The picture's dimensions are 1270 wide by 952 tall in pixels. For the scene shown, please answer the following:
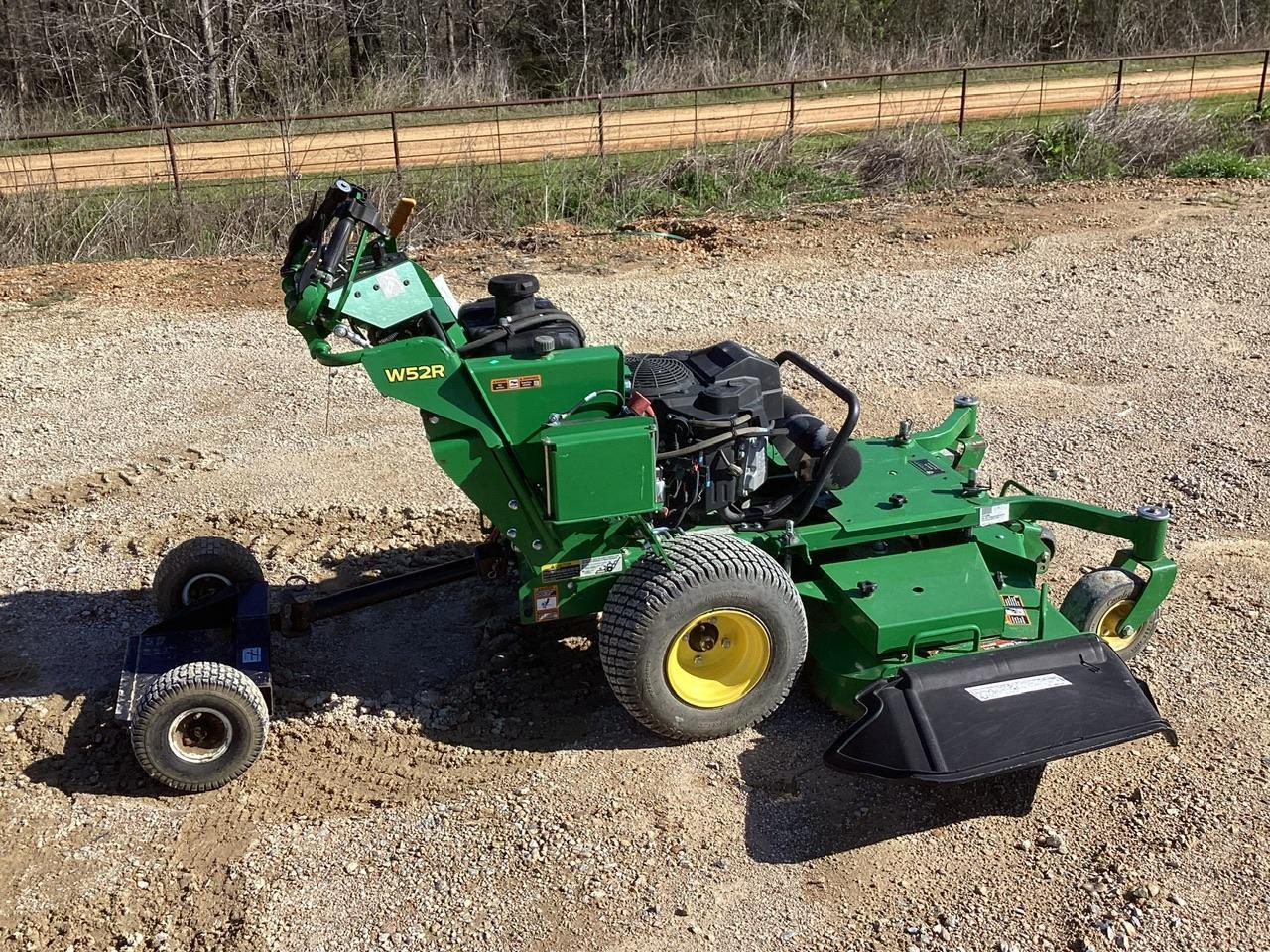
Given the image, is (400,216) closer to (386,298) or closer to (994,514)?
(386,298)

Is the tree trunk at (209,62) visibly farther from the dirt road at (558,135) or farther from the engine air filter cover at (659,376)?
the engine air filter cover at (659,376)

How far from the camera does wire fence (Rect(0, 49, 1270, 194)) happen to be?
45.1 feet

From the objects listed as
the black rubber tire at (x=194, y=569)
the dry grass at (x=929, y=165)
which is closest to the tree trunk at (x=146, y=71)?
the dry grass at (x=929, y=165)

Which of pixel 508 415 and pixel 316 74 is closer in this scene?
pixel 508 415

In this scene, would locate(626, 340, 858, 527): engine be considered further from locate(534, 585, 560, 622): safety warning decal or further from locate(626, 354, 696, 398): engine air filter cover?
locate(534, 585, 560, 622): safety warning decal

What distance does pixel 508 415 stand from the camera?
494 cm

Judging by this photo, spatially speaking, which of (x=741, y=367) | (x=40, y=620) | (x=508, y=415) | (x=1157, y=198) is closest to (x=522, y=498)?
(x=508, y=415)

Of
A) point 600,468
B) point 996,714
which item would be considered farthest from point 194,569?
point 996,714

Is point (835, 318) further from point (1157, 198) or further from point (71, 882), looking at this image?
point (71, 882)

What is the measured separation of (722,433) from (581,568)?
2.61 feet

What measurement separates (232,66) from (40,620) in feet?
45.7

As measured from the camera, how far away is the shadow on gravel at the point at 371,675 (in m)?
5.32

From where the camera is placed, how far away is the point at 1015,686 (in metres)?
4.87

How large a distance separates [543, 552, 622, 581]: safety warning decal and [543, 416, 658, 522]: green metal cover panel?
28 cm
